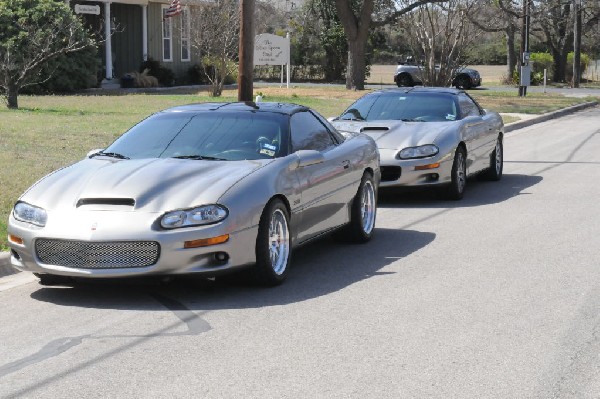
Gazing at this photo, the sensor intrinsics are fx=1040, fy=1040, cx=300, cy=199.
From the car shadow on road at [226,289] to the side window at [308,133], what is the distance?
3.34 ft

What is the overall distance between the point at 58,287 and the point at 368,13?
3238cm

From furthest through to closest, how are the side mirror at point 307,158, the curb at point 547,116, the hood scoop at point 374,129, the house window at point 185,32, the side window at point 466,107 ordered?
the house window at point 185,32, the curb at point 547,116, the side window at point 466,107, the hood scoop at point 374,129, the side mirror at point 307,158

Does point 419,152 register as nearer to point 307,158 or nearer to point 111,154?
point 307,158

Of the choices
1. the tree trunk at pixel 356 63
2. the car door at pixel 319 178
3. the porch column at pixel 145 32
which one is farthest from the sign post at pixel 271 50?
the car door at pixel 319 178

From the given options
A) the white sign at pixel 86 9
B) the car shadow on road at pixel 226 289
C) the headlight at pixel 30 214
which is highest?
the white sign at pixel 86 9

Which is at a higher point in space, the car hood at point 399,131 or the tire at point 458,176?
the car hood at point 399,131

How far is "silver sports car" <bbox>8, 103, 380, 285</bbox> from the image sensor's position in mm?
7246

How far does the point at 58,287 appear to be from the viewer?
805 cm

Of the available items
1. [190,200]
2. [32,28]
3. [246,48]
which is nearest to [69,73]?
[32,28]

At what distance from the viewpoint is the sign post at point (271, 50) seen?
123 ft

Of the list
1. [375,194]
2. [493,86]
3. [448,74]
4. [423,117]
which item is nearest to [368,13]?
[448,74]

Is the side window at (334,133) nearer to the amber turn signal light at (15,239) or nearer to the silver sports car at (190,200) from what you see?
the silver sports car at (190,200)

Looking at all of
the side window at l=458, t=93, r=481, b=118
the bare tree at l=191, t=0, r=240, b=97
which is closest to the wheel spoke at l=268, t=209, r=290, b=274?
the side window at l=458, t=93, r=481, b=118

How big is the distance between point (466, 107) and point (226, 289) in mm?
7264
